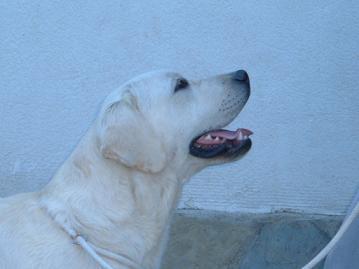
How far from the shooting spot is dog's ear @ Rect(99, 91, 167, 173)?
2898 mm

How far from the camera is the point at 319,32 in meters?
4.65

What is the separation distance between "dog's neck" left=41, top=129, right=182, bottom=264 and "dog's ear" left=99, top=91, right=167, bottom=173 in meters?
0.07

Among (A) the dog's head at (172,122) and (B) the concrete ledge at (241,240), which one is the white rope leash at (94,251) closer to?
(A) the dog's head at (172,122)

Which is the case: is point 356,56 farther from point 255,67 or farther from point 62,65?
point 62,65

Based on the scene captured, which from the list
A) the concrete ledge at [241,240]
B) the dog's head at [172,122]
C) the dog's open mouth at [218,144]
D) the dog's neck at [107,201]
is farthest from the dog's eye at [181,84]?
the concrete ledge at [241,240]

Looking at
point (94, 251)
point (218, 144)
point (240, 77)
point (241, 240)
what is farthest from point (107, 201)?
point (241, 240)

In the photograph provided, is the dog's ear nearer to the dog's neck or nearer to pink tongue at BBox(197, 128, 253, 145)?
the dog's neck

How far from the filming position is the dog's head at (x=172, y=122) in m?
2.93

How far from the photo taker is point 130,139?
291 centimetres

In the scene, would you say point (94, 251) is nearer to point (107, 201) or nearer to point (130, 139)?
point (107, 201)

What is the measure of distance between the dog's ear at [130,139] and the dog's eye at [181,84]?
0.27 metres

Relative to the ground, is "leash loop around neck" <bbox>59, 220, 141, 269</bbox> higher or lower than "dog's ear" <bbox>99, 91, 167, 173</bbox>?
lower

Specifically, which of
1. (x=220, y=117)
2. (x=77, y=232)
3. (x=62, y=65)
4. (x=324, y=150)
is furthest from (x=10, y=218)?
(x=324, y=150)

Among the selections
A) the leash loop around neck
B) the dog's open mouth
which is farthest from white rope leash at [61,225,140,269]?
the dog's open mouth
